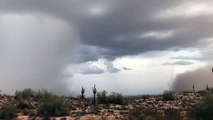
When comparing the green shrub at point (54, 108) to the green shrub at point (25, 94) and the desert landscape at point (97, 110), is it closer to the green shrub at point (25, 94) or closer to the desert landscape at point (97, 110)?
the desert landscape at point (97, 110)

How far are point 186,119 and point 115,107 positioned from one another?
15.2 metres

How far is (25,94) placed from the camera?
253ft

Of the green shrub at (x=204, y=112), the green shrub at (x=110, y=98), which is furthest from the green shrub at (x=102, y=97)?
the green shrub at (x=204, y=112)

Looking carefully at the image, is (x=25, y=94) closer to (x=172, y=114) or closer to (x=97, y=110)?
(x=97, y=110)

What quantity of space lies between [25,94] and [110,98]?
1673 cm

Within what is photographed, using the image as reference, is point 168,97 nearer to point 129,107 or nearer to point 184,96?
point 184,96

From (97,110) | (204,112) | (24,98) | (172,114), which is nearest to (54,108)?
(97,110)

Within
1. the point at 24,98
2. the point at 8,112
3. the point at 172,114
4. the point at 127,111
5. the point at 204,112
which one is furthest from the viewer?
the point at 24,98

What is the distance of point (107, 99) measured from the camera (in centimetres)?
7662

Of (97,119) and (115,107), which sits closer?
(97,119)

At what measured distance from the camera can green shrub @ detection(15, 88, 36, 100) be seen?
7600 cm

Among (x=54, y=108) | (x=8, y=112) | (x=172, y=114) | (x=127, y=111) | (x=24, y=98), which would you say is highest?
(x=24, y=98)

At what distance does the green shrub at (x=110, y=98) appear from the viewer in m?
74.9

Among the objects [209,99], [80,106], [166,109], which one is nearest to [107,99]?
[80,106]
